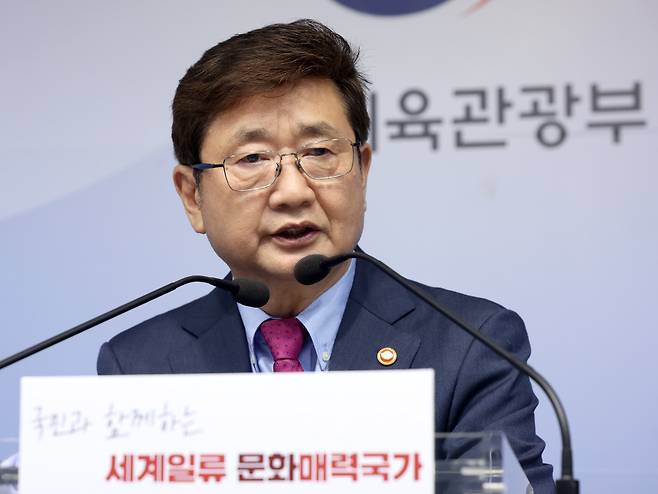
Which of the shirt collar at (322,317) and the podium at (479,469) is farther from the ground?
the shirt collar at (322,317)

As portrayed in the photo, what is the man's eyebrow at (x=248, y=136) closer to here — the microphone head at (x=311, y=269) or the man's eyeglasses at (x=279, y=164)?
the man's eyeglasses at (x=279, y=164)

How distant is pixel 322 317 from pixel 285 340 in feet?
0.29

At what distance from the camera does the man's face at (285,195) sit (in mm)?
2240

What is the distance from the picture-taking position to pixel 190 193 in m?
2.54

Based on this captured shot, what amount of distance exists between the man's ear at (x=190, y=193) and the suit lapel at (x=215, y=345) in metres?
0.18

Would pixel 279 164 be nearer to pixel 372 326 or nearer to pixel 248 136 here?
pixel 248 136

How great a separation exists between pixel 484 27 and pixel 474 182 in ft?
1.28

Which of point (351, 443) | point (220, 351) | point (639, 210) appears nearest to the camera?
point (351, 443)

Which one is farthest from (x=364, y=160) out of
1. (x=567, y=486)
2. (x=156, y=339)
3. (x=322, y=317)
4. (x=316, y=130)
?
(x=567, y=486)

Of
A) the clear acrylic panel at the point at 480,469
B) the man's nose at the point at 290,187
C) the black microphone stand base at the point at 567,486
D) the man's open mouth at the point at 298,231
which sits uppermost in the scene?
the man's nose at the point at 290,187

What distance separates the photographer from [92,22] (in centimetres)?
322

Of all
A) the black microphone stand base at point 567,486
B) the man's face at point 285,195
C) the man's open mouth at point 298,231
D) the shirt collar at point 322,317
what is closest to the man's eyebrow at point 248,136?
the man's face at point 285,195

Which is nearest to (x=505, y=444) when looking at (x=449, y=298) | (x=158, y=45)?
(x=449, y=298)

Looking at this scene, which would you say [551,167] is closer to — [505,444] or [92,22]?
[92,22]
